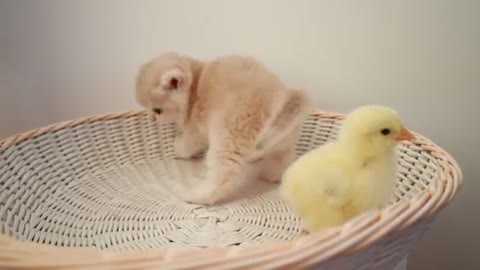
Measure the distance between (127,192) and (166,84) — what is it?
21 centimetres

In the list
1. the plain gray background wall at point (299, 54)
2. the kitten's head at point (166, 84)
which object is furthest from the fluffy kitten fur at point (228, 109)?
the plain gray background wall at point (299, 54)

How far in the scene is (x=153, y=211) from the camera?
2.85ft

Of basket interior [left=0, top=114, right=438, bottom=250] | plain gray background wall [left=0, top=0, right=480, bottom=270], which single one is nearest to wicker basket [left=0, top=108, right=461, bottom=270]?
basket interior [left=0, top=114, right=438, bottom=250]

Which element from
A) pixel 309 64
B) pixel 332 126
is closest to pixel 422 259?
→ pixel 332 126

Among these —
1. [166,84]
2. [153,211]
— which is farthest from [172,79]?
[153,211]

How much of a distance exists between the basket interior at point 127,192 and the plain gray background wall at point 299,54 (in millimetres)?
125

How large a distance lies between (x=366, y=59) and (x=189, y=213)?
42cm

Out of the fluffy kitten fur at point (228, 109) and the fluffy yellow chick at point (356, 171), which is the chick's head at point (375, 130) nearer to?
the fluffy yellow chick at point (356, 171)

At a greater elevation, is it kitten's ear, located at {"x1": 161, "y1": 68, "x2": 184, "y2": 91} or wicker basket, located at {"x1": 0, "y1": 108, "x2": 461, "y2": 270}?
kitten's ear, located at {"x1": 161, "y1": 68, "x2": 184, "y2": 91}

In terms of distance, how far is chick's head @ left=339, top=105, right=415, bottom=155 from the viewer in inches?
24.1

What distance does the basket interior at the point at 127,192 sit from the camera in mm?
791

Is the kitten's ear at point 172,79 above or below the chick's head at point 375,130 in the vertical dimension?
below

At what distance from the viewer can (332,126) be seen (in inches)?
37.4

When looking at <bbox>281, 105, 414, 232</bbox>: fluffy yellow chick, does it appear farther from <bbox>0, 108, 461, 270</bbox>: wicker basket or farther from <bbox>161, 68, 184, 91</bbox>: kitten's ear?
<bbox>161, 68, 184, 91</bbox>: kitten's ear
